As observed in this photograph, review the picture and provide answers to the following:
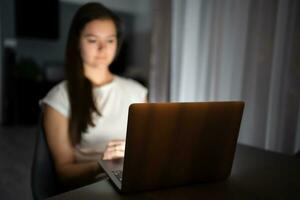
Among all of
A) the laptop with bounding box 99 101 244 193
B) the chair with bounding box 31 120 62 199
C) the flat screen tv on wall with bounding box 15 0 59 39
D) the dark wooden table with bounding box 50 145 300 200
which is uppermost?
the flat screen tv on wall with bounding box 15 0 59 39

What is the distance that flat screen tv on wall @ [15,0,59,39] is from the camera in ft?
11.9

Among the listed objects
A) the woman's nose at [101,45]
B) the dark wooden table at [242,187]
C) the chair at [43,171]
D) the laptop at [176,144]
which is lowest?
the chair at [43,171]

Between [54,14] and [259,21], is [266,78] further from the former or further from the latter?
[54,14]

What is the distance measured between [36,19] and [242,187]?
3627 mm

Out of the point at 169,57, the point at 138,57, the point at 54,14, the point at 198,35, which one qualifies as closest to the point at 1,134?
the point at 54,14

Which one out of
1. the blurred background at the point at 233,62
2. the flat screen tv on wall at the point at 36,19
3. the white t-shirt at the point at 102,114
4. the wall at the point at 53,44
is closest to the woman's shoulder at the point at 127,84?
the white t-shirt at the point at 102,114

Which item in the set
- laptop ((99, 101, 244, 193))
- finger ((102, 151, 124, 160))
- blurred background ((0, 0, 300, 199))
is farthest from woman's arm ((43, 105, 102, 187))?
blurred background ((0, 0, 300, 199))

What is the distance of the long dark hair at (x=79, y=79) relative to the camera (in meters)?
1.10

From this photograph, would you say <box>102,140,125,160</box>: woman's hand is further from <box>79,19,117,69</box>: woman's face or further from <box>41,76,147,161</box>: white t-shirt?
<box>79,19,117,69</box>: woman's face

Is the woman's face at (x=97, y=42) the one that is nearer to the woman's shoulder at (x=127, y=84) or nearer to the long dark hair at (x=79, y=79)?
the long dark hair at (x=79, y=79)

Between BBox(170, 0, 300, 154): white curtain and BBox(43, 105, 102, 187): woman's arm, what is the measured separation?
0.74 m

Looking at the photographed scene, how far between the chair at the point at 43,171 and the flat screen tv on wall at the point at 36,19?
9.35 feet

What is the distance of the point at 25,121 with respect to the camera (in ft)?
12.5

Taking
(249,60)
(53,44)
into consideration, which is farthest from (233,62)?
(53,44)
